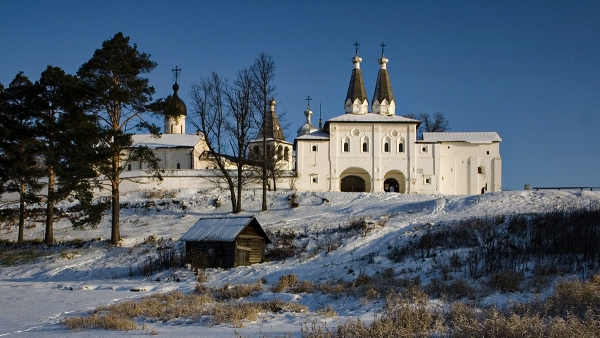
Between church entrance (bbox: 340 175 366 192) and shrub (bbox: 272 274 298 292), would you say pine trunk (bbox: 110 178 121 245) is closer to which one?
shrub (bbox: 272 274 298 292)

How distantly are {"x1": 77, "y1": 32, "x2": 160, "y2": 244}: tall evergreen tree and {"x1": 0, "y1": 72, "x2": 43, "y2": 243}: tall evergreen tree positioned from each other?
3.88m

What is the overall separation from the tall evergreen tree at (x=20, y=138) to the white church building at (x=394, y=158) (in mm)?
22567

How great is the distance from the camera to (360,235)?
71.8ft

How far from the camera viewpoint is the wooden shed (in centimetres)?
1872

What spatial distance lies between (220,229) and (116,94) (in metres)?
8.58

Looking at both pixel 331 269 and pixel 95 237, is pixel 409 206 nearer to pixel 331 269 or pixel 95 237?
pixel 331 269

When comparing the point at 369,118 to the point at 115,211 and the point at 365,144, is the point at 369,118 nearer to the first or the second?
the point at 365,144

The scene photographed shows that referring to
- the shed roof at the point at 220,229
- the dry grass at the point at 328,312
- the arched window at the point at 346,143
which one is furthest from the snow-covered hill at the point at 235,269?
the arched window at the point at 346,143

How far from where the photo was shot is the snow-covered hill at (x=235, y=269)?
1132 cm

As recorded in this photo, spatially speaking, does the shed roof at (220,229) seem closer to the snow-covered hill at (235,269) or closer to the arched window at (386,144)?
the snow-covered hill at (235,269)

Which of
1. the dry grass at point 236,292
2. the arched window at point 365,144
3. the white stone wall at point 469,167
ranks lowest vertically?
the dry grass at point 236,292

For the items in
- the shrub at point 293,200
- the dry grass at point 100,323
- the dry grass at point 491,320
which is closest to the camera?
the dry grass at point 491,320

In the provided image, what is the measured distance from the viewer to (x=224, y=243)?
18969 mm

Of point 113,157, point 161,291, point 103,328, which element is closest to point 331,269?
point 161,291
